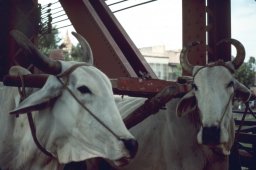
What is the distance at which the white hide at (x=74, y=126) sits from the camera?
2.85m

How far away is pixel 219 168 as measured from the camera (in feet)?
13.1

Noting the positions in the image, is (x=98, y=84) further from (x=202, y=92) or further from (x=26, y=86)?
(x=202, y=92)

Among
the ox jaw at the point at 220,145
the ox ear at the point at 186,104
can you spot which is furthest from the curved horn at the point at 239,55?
the ox jaw at the point at 220,145

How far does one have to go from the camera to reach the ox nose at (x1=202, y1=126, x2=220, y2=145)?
358 cm

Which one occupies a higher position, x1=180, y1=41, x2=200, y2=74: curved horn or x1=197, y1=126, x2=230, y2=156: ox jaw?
x1=180, y1=41, x2=200, y2=74: curved horn

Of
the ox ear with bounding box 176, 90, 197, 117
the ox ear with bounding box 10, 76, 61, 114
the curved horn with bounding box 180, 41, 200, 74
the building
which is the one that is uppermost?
the curved horn with bounding box 180, 41, 200, 74

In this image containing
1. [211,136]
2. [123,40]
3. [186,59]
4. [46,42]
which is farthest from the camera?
[46,42]

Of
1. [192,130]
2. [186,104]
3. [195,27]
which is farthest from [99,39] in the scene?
[192,130]

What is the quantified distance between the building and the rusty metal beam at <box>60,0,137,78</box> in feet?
159

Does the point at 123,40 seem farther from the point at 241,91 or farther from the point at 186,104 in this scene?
the point at 241,91

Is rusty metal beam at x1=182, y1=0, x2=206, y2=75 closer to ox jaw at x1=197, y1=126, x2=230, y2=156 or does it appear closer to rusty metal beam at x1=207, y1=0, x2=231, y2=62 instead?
rusty metal beam at x1=207, y1=0, x2=231, y2=62

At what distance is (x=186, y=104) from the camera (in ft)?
13.3

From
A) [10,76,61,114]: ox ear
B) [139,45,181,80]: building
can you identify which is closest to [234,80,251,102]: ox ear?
[10,76,61,114]: ox ear

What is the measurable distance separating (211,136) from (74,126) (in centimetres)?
131
